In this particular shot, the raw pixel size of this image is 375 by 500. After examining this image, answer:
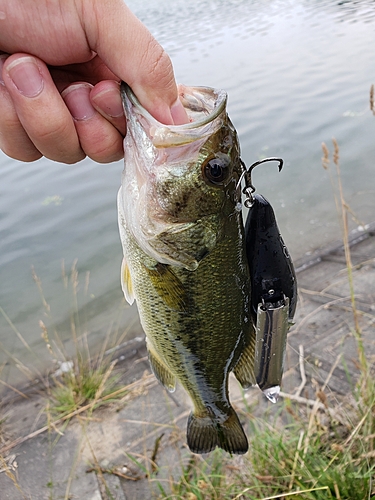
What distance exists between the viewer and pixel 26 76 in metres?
1.47

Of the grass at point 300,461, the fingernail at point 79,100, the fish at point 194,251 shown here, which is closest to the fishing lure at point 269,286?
the fish at point 194,251

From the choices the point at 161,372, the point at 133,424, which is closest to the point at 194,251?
the point at 161,372

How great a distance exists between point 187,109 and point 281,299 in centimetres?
77

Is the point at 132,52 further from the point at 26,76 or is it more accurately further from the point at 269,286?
the point at 269,286

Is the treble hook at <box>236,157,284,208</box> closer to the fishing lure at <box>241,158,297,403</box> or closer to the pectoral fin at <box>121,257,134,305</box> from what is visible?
the fishing lure at <box>241,158,297,403</box>

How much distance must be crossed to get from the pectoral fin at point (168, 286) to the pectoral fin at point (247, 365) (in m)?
0.33

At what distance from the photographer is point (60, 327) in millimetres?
6246

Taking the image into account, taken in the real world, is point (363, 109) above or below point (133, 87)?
below

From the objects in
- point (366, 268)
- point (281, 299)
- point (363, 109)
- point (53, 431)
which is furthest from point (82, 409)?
point (363, 109)

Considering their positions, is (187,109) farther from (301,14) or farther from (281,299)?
(301,14)

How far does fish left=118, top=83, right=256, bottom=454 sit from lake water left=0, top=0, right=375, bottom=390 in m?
3.77

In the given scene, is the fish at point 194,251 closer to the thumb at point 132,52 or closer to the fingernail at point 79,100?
the thumb at point 132,52

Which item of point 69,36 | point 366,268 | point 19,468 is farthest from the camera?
point 366,268

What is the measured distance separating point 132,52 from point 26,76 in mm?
358
